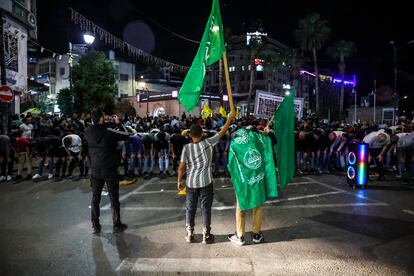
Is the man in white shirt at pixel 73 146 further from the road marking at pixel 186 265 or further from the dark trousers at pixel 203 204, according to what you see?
the road marking at pixel 186 265

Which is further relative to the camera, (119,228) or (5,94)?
(5,94)

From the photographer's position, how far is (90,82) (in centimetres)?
3700

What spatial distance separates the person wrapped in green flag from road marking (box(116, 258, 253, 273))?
2.26 ft

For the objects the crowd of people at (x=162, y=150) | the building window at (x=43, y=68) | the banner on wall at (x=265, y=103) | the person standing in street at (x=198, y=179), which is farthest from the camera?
the building window at (x=43, y=68)

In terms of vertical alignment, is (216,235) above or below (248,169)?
below

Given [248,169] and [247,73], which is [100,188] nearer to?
[248,169]

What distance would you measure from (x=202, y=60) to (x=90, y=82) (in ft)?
113

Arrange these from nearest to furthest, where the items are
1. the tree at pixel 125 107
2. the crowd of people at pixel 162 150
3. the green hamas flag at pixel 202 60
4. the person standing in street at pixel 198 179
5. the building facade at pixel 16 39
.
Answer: the person standing in street at pixel 198 179 → the green hamas flag at pixel 202 60 → the crowd of people at pixel 162 150 → the building facade at pixel 16 39 → the tree at pixel 125 107

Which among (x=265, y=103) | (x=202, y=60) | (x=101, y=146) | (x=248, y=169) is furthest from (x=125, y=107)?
(x=248, y=169)

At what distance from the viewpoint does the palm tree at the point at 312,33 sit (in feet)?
134

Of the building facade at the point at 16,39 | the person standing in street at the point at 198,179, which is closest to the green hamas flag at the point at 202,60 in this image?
the person standing in street at the point at 198,179

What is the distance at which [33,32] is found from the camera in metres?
25.7

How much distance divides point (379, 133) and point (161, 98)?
1292 inches

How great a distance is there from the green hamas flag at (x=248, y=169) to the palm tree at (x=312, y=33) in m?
38.3
